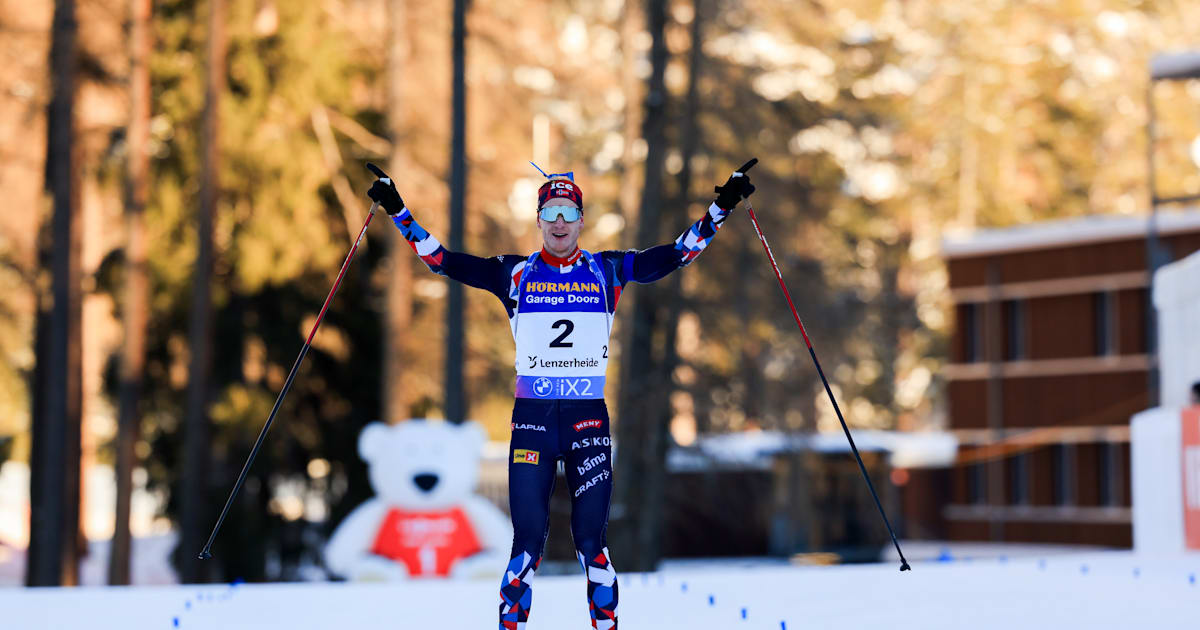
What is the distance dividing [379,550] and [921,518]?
22.8 meters

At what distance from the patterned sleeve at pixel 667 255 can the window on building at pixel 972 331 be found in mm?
25474

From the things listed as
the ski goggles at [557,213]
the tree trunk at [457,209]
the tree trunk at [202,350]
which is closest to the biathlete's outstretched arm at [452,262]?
the ski goggles at [557,213]

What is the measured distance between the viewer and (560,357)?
276 inches

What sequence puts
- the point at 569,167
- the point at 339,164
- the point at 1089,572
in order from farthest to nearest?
the point at 569,167 < the point at 339,164 < the point at 1089,572

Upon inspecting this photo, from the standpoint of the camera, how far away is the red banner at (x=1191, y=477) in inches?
487

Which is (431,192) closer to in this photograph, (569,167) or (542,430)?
(569,167)

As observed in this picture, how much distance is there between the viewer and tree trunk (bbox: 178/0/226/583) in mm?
21172

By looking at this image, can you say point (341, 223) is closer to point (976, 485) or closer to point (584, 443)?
point (976, 485)

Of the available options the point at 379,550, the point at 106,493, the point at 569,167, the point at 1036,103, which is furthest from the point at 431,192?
the point at 1036,103

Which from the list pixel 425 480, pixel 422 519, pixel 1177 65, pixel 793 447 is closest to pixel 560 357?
pixel 425 480

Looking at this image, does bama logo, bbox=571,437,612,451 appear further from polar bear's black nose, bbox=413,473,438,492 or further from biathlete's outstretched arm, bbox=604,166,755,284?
polar bear's black nose, bbox=413,473,438,492

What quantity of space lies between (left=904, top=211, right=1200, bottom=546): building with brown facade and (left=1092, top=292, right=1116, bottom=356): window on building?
0.02m

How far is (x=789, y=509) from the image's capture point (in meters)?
30.9

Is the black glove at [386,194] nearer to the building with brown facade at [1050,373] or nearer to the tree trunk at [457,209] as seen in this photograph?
the tree trunk at [457,209]
